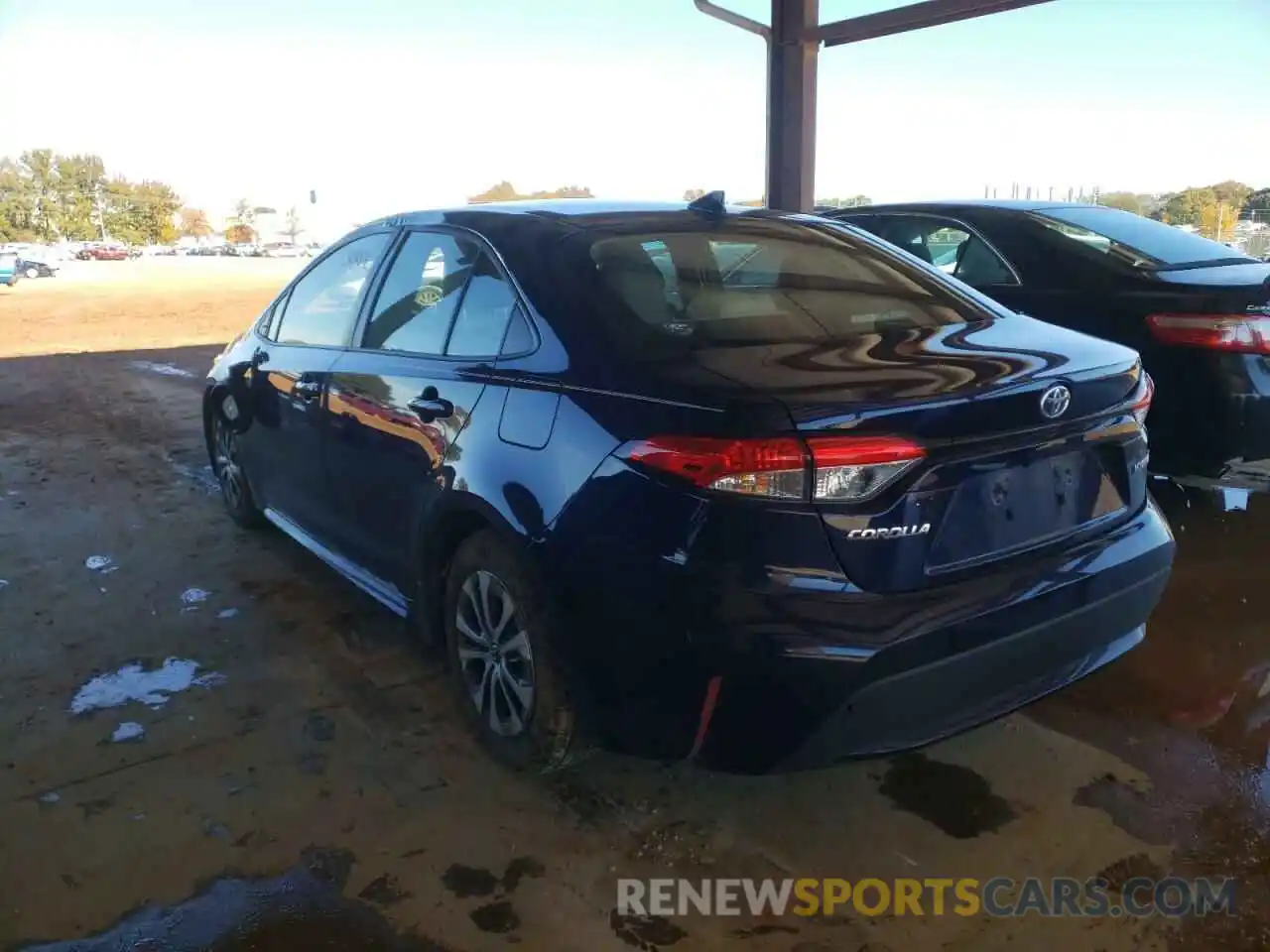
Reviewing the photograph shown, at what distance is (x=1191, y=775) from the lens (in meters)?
2.63

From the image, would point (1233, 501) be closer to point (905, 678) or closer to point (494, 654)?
point (905, 678)

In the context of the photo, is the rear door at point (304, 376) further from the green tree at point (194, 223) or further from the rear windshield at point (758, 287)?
the green tree at point (194, 223)

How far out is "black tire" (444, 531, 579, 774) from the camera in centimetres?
240

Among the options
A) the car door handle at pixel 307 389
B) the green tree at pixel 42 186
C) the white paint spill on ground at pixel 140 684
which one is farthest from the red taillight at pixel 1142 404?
the green tree at pixel 42 186

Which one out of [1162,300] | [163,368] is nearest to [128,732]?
[1162,300]

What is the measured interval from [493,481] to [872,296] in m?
1.17

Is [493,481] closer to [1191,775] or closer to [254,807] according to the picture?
[254,807]

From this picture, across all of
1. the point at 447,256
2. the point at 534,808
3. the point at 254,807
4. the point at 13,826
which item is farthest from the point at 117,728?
the point at 447,256

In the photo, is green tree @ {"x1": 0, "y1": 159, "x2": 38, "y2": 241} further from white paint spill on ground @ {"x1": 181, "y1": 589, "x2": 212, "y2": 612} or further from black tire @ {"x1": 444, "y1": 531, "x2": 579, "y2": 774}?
black tire @ {"x1": 444, "y1": 531, "x2": 579, "y2": 774}

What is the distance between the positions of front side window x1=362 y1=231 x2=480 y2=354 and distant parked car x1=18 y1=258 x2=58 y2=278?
40.5 meters

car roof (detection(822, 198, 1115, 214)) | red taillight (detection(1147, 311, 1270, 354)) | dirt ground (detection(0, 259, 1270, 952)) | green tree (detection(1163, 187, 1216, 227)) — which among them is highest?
green tree (detection(1163, 187, 1216, 227))

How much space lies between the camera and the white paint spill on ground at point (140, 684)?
315 centimetres

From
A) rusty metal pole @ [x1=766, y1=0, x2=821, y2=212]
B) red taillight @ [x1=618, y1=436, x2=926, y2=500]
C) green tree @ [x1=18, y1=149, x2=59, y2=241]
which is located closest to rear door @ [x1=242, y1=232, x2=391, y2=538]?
red taillight @ [x1=618, y1=436, x2=926, y2=500]

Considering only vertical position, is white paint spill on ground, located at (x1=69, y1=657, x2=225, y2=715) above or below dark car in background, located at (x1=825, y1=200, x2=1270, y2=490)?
below
